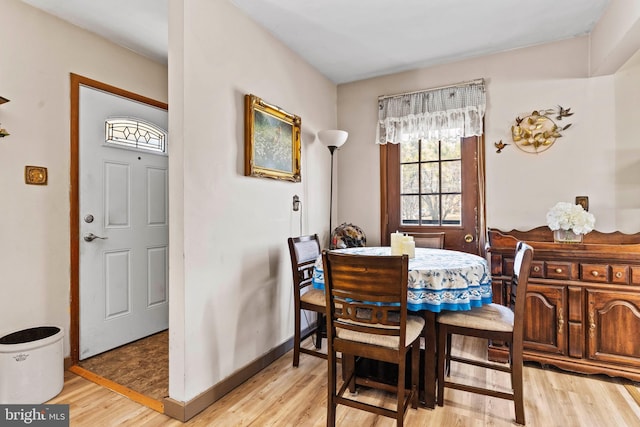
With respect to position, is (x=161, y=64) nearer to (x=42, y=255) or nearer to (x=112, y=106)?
(x=112, y=106)

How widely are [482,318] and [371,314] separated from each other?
2.24ft

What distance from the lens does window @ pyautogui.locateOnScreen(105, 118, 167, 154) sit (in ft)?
9.14

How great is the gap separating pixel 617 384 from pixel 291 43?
3.37 m

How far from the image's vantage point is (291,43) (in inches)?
111

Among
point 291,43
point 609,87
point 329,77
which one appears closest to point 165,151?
point 291,43

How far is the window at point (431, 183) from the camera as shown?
318 centimetres

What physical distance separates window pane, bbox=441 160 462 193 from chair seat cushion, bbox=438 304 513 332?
1.41 meters

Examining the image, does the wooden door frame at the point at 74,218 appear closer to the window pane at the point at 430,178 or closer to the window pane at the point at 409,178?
the window pane at the point at 409,178

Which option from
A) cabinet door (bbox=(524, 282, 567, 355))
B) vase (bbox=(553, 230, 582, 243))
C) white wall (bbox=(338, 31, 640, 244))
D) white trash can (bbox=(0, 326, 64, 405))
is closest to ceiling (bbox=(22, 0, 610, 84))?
white wall (bbox=(338, 31, 640, 244))

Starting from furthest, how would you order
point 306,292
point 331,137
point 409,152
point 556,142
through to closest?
point 409,152, point 331,137, point 556,142, point 306,292

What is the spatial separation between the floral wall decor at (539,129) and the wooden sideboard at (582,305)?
2.91 feet

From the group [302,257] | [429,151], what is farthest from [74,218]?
[429,151]

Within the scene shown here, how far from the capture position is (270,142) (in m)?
2.59

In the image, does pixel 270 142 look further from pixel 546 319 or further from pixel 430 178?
pixel 546 319
